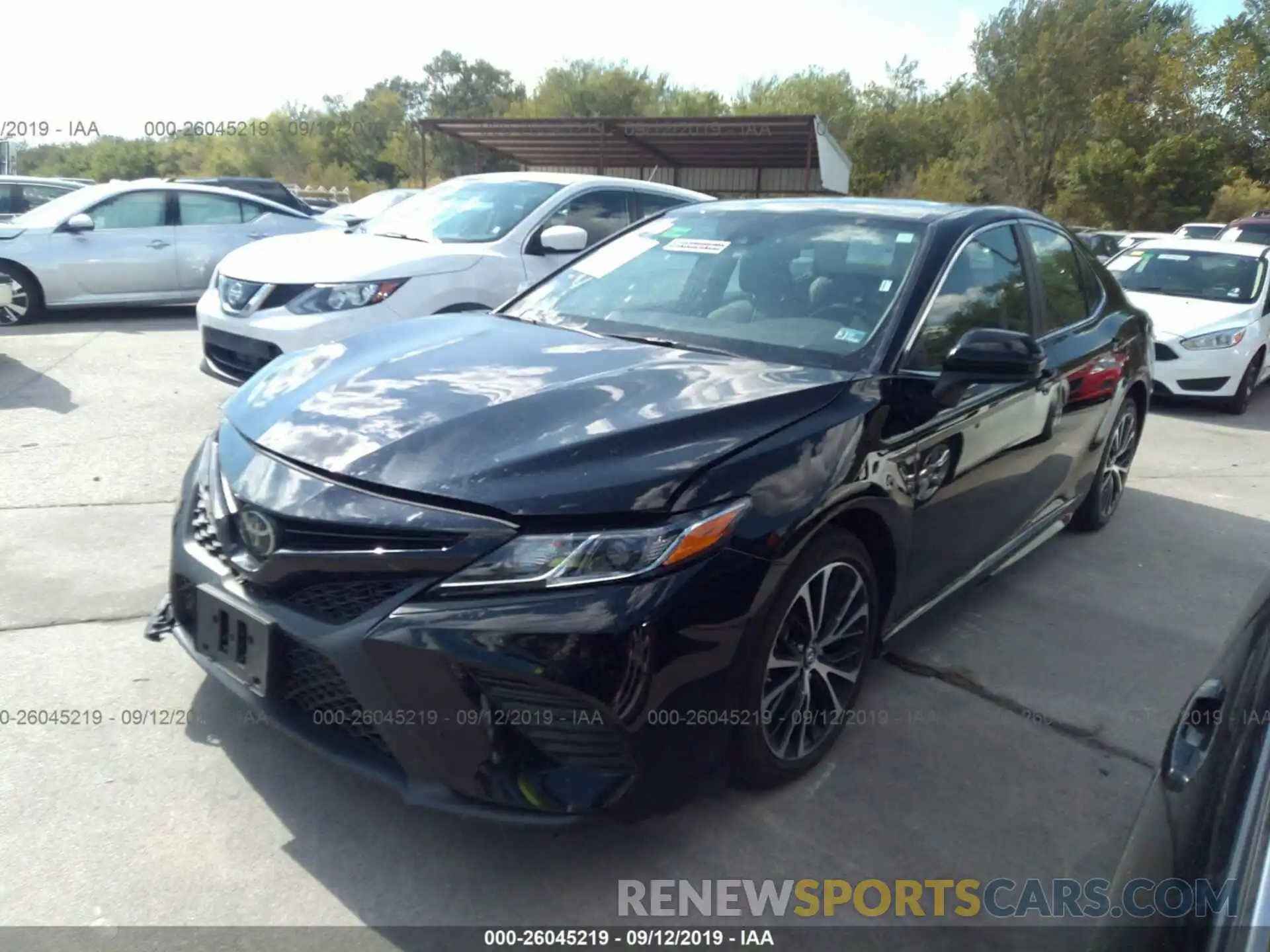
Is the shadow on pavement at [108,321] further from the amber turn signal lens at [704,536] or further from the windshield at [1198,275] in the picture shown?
the windshield at [1198,275]

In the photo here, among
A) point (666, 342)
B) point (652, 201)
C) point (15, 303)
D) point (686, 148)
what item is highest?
point (686, 148)

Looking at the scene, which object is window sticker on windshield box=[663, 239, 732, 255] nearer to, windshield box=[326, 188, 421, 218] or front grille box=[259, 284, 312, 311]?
front grille box=[259, 284, 312, 311]

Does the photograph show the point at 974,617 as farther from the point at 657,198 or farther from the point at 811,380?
the point at 657,198

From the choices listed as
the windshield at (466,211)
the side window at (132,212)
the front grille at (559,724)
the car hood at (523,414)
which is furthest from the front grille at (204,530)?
the side window at (132,212)

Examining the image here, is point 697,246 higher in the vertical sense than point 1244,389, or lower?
higher

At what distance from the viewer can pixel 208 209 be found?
35.4 ft

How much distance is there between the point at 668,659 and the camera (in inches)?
87.4

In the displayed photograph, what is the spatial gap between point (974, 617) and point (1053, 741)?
0.91 metres

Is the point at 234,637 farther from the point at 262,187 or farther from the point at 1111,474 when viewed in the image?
the point at 262,187

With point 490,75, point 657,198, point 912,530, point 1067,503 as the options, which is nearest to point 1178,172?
point 657,198

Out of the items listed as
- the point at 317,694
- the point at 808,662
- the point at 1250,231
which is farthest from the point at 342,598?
the point at 1250,231

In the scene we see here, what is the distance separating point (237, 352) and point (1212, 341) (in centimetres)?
805

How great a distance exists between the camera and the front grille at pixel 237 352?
225 inches

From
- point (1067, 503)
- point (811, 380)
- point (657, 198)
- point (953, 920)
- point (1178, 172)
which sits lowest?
point (953, 920)
